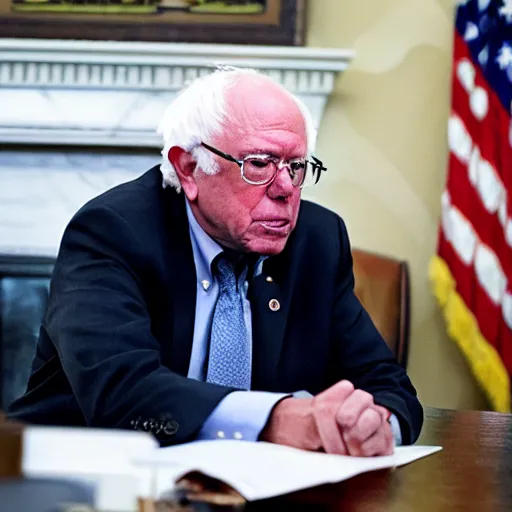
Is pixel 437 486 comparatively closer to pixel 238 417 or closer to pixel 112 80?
pixel 238 417

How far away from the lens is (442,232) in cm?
368

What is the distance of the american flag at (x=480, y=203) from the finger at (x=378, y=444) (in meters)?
2.05

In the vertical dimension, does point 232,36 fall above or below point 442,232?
above

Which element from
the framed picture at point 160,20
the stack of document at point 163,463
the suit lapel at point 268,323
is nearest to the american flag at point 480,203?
the framed picture at point 160,20

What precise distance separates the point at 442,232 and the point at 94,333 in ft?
7.18

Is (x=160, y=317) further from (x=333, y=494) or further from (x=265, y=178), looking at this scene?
(x=333, y=494)

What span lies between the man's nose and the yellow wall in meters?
1.79

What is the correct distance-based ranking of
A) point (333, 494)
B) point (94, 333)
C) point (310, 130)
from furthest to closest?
point (310, 130)
point (94, 333)
point (333, 494)

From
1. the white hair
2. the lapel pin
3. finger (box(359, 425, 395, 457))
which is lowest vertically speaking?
finger (box(359, 425, 395, 457))

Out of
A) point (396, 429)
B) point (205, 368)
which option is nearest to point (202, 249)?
point (205, 368)

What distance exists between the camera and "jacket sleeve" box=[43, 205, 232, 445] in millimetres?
1574

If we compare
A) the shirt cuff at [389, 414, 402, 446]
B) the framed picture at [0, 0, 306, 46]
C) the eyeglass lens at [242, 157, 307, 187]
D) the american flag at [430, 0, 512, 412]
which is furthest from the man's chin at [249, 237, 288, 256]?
the framed picture at [0, 0, 306, 46]

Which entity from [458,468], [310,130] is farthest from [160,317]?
[458,468]

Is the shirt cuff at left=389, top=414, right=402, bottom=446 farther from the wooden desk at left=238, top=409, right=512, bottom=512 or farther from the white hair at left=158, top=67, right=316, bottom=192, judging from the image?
the white hair at left=158, top=67, right=316, bottom=192
